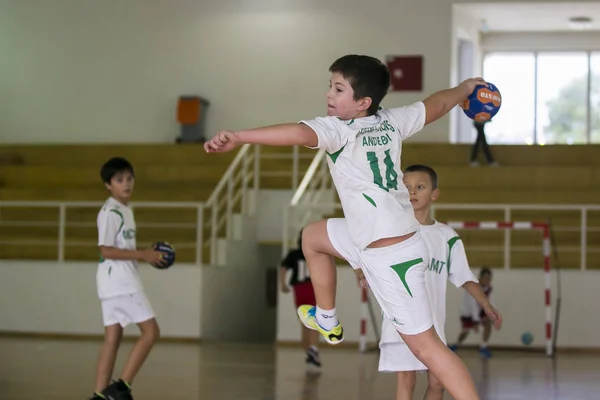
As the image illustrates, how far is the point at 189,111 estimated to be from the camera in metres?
17.4

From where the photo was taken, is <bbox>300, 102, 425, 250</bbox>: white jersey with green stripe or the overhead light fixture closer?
<bbox>300, 102, 425, 250</bbox>: white jersey with green stripe

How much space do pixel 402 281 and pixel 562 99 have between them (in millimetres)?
19249

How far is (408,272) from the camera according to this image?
4.13m

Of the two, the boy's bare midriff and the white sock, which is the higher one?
the boy's bare midriff

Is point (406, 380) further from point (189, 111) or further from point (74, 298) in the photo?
point (189, 111)

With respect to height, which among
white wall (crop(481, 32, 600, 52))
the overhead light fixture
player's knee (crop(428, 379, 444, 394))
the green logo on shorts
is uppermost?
the overhead light fixture

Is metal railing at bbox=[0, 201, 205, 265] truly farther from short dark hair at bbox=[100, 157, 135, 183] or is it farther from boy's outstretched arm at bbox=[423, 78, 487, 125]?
boy's outstretched arm at bbox=[423, 78, 487, 125]

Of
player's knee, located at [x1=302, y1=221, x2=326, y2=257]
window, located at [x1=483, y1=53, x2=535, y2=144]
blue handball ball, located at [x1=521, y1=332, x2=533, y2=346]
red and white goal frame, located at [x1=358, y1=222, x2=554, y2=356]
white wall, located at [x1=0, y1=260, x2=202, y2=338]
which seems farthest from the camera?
window, located at [x1=483, y1=53, x2=535, y2=144]

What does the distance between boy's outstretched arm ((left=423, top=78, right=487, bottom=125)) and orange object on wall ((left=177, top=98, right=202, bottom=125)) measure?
42.7 ft

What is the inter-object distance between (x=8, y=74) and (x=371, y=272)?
15516 millimetres

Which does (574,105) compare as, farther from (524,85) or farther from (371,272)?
(371,272)

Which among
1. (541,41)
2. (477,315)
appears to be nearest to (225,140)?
(477,315)

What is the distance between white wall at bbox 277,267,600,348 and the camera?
39.7ft

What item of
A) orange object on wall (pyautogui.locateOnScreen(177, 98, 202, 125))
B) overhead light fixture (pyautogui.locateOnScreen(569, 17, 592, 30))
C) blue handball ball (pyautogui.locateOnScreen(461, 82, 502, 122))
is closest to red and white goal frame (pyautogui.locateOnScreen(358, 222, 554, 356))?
orange object on wall (pyautogui.locateOnScreen(177, 98, 202, 125))
